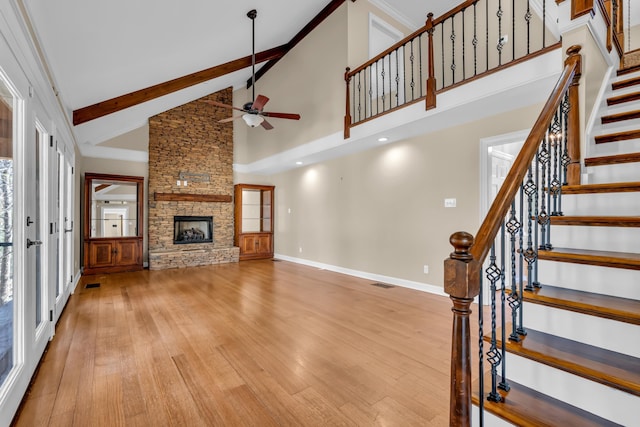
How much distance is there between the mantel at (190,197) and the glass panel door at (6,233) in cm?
555

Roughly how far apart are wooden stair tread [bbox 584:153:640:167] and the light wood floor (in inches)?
75.8

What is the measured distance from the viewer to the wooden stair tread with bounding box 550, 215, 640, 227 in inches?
70.1

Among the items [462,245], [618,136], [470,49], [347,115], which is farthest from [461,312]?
A: [470,49]

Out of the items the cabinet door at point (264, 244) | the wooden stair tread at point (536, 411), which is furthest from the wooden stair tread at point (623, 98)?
the cabinet door at point (264, 244)

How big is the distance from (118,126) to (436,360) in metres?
7.01

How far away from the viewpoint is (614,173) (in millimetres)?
2279

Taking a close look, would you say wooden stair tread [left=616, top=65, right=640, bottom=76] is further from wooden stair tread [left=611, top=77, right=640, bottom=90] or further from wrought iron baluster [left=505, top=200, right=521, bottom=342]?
wrought iron baluster [left=505, top=200, right=521, bottom=342]

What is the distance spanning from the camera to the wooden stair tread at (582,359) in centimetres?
125

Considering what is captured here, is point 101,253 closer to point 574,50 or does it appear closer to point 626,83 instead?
point 574,50

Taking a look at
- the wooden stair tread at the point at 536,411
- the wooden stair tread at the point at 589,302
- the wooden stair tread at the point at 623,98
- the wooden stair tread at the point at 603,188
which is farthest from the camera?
the wooden stair tread at the point at 623,98

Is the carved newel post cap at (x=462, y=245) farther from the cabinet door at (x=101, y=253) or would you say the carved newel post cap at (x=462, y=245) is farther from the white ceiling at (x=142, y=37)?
the cabinet door at (x=101, y=253)

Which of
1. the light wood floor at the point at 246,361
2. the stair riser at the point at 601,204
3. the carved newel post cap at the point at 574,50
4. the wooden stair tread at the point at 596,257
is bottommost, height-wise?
the light wood floor at the point at 246,361

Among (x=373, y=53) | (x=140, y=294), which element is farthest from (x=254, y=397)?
(x=373, y=53)

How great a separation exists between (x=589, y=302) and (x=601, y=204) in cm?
95
